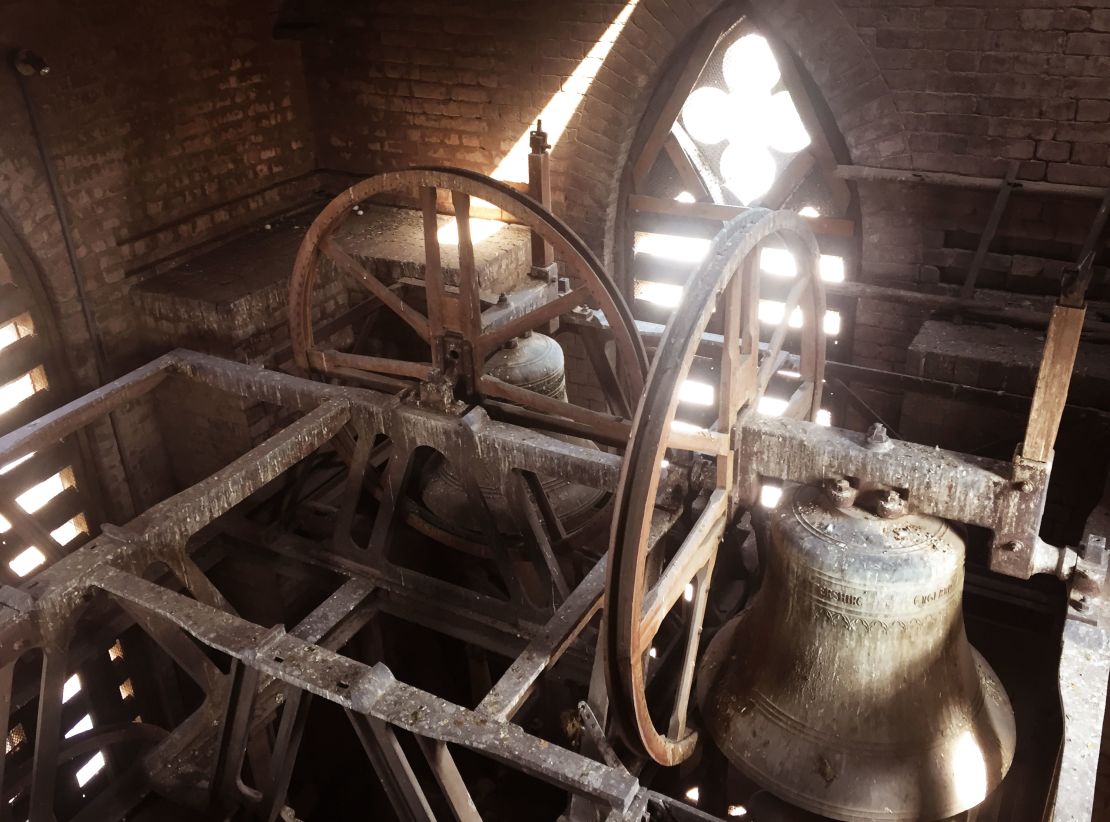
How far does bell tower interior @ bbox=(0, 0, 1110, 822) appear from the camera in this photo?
298 cm

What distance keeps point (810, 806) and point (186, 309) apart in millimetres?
4148

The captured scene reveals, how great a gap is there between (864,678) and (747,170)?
3.65m

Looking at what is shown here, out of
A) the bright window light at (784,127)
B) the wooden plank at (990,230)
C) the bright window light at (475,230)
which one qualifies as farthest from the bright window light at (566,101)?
the wooden plank at (990,230)

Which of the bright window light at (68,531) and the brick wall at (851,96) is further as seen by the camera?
the bright window light at (68,531)

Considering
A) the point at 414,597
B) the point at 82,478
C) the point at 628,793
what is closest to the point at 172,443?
the point at 82,478

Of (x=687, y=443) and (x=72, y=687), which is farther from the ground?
(x=687, y=443)

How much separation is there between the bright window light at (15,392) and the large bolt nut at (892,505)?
14.4 feet

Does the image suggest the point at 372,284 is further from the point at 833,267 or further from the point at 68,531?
the point at 833,267

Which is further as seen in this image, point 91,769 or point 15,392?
point 91,769

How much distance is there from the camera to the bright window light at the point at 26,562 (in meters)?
5.20

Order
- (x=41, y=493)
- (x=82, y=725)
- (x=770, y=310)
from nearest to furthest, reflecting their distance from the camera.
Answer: (x=41, y=493) → (x=82, y=725) → (x=770, y=310)

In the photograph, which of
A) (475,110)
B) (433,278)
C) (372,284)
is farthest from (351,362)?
(475,110)

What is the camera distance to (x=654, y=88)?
5.79m

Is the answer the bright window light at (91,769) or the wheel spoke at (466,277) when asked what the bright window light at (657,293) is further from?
the bright window light at (91,769)
